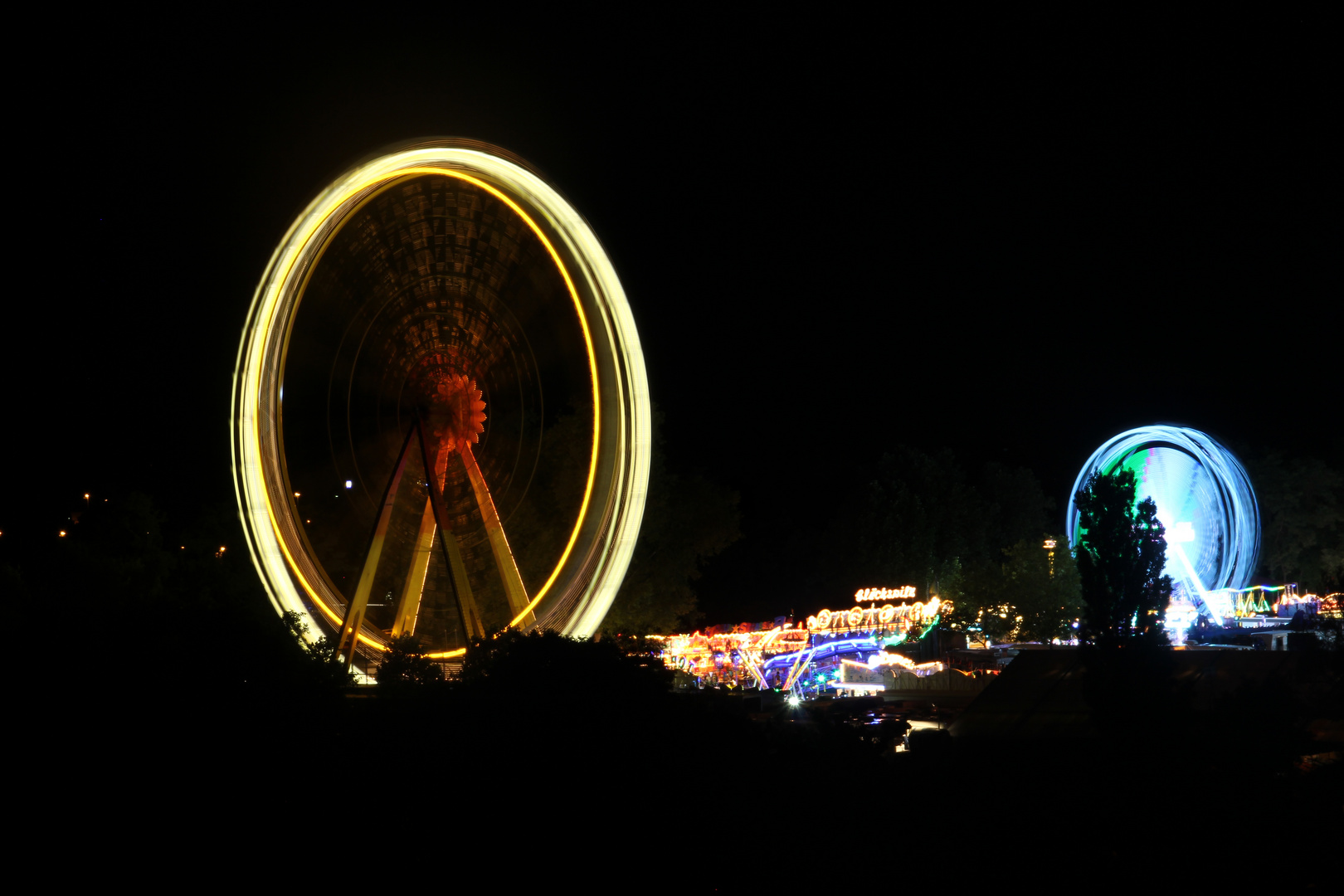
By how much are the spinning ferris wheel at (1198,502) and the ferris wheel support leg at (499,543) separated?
2764 centimetres

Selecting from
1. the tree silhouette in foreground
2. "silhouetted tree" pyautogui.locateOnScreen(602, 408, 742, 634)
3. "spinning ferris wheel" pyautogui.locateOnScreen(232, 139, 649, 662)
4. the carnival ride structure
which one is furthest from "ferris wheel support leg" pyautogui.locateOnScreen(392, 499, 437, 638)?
"silhouetted tree" pyautogui.locateOnScreen(602, 408, 742, 634)

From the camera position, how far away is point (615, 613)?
40.6m

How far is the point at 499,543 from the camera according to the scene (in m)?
20.2

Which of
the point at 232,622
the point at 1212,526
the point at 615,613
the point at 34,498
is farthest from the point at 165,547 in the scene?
the point at 1212,526

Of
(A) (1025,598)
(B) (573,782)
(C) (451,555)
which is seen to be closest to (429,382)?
(C) (451,555)

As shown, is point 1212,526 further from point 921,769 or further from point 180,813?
point 180,813

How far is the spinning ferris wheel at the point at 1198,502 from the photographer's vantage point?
138ft

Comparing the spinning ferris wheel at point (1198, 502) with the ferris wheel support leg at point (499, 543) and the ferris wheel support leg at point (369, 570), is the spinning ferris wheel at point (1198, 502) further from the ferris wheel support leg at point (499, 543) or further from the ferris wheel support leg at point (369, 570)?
the ferris wheel support leg at point (369, 570)

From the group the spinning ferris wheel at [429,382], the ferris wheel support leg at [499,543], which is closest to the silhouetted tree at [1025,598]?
the spinning ferris wheel at [429,382]

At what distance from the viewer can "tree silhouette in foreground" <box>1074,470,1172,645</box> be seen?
18.9m

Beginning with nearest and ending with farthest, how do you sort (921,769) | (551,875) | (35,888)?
1. (35,888)
2. (551,875)
3. (921,769)

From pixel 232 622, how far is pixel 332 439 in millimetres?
7332

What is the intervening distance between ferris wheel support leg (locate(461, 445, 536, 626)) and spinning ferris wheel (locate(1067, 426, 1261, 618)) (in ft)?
90.7

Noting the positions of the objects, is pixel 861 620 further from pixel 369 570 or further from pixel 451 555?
pixel 369 570
